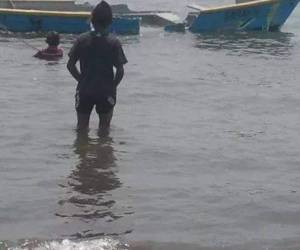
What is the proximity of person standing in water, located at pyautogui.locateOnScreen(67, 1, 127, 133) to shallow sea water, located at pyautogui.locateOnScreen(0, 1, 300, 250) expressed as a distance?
2.14 feet

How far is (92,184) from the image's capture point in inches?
275

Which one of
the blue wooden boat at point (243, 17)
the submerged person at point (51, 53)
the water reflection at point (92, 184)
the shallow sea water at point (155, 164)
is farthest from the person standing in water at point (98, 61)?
the blue wooden boat at point (243, 17)

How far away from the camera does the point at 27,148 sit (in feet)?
27.3

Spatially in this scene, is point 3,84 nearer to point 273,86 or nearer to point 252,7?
point 273,86

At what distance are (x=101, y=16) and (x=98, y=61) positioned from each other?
0.53m

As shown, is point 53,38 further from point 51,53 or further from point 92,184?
point 92,184

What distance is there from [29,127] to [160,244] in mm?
4290

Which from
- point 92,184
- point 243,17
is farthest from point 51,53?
point 92,184

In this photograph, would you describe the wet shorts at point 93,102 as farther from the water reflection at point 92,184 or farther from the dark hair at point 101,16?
the dark hair at point 101,16

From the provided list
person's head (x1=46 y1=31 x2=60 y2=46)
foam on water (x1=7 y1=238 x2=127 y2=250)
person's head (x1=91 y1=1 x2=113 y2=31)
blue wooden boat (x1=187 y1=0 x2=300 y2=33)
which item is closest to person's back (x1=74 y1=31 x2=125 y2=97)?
person's head (x1=91 y1=1 x2=113 y2=31)


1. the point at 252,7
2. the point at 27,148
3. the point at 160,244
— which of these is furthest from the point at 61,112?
the point at 252,7

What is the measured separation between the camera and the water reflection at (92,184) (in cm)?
612

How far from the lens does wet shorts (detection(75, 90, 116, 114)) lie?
812 centimetres

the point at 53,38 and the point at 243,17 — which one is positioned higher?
the point at 53,38
